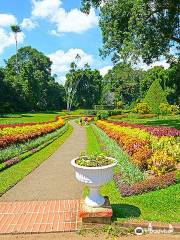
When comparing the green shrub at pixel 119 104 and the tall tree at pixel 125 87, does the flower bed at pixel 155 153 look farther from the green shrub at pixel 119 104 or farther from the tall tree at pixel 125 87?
the tall tree at pixel 125 87

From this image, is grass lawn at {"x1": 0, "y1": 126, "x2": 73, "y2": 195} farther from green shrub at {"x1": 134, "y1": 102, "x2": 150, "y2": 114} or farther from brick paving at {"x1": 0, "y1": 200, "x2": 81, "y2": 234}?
green shrub at {"x1": 134, "y1": 102, "x2": 150, "y2": 114}

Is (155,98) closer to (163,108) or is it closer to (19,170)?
(163,108)

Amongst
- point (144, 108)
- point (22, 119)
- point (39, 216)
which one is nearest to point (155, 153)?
point (39, 216)

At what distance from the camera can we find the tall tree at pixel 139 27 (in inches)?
830

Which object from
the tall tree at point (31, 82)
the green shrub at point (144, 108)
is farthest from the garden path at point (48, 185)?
the tall tree at point (31, 82)

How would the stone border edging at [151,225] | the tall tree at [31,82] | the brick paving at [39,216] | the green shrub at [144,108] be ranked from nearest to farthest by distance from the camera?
the stone border edging at [151,225] < the brick paving at [39,216] < the green shrub at [144,108] < the tall tree at [31,82]

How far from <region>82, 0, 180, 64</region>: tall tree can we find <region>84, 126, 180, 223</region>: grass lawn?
44.7 ft

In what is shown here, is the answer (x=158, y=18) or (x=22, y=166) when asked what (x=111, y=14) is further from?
(x=22, y=166)

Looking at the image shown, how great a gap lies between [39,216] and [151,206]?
2273mm

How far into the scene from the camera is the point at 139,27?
20.9 metres

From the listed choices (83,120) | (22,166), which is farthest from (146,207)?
(83,120)

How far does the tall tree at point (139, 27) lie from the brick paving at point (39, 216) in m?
14.1

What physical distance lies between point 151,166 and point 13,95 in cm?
5909

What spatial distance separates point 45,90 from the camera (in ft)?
276
